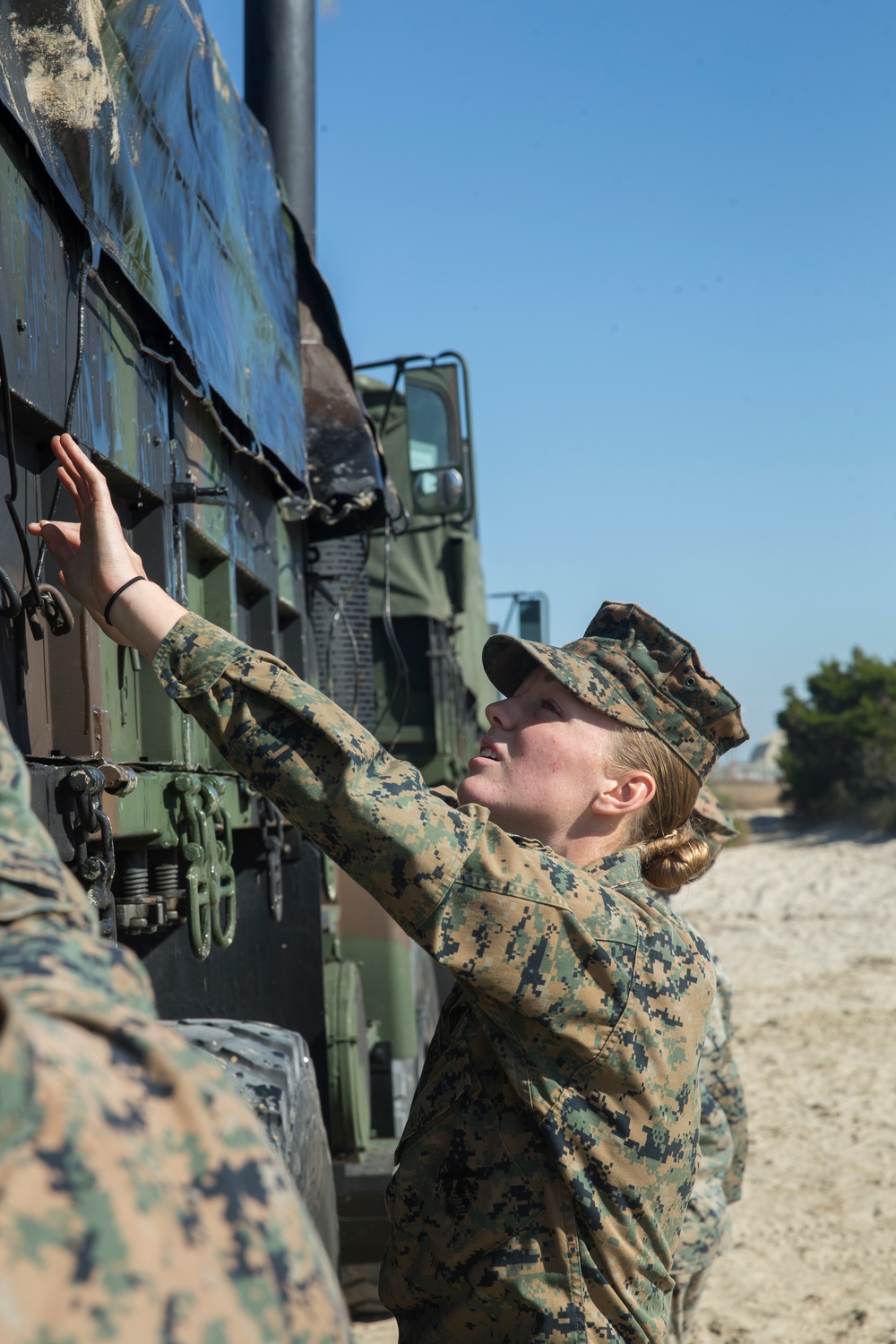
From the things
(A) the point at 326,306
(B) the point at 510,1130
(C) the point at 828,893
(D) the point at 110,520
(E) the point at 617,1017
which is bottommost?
A: (C) the point at 828,893

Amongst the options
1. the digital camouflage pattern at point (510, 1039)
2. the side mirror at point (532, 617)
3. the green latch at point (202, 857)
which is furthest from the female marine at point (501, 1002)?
the side mirror at point (532, 617)

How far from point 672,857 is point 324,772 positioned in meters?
0.79

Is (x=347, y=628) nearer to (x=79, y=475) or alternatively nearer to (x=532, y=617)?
(x=79, y=475)

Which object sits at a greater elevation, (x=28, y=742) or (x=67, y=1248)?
Result: (x=28, y=742)

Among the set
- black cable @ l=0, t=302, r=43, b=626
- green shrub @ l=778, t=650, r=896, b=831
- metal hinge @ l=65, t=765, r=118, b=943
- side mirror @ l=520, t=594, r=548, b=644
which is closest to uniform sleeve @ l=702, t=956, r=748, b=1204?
metal hinge @ l=65, t=765, r=118, b=943

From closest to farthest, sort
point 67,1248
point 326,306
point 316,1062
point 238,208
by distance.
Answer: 1. point 67,1248
2. point 238,208
3. point 316,1062
4. point 326,306

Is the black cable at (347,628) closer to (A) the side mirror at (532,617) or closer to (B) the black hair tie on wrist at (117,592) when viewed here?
(B) the black hair tie on wrist at (117,592)

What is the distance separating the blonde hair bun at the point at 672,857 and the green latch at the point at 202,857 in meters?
0.86

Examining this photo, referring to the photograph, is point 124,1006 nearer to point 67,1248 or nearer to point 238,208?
point 67,1248

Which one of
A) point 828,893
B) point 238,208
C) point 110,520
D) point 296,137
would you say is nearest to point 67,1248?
point 110,520

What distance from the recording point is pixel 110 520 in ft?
6.03

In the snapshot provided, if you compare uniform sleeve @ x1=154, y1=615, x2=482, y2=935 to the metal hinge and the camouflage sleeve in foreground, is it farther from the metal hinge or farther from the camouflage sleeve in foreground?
the camouflage sleeve in foreground

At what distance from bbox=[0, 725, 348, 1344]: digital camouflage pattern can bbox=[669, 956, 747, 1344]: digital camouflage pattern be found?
2.52m

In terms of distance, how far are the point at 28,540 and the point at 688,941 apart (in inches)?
46.8
